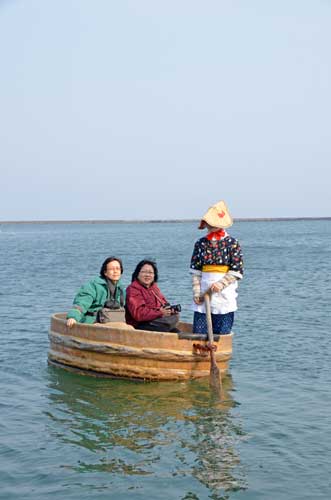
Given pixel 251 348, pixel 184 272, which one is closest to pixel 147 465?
pixel 251 348

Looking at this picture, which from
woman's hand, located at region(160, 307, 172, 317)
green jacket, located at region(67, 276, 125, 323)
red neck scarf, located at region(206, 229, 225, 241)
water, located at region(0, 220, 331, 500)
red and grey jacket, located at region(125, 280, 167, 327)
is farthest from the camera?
green jacket, located at region(67, 276, 125, 323)

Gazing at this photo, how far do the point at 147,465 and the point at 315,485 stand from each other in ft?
4.85

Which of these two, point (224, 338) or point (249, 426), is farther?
point (224, 338)

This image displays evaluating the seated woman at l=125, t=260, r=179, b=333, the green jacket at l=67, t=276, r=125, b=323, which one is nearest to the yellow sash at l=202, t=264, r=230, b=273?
the seated woman at l=125, t=260, r=179, b=333

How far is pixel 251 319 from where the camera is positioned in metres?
16.6

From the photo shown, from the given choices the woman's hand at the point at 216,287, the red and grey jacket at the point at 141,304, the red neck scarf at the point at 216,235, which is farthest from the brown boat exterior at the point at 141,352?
the red neck scarf at the point at 216,235

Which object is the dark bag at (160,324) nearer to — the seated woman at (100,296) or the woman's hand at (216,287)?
the seated woman at (100,296)

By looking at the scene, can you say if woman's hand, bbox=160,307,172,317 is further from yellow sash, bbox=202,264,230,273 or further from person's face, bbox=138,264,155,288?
yellow sash, bbox=202,264,230,273

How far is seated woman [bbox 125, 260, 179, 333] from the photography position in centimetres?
973

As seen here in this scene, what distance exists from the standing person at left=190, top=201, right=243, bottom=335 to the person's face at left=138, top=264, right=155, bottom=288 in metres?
0.63

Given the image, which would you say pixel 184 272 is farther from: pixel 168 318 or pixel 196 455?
pixel 196 455

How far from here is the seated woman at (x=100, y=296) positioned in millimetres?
10195

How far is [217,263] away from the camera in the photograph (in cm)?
927

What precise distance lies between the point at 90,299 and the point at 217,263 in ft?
6.61
